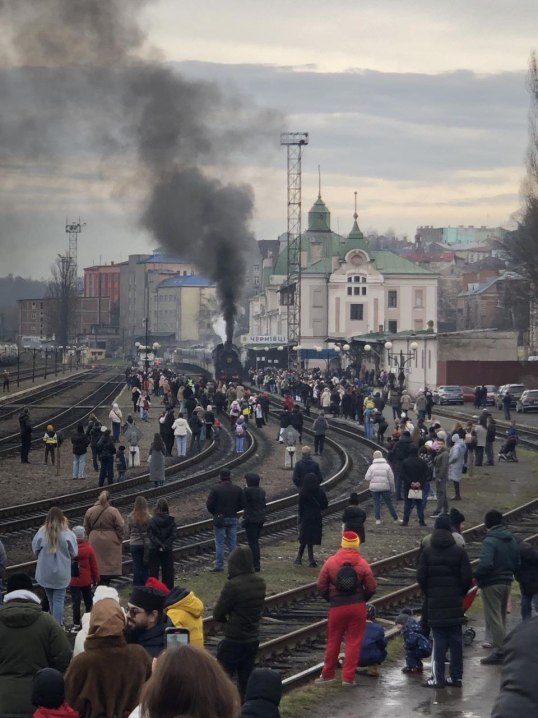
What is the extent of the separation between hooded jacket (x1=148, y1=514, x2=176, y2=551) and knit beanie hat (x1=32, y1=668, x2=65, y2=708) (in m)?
8.93

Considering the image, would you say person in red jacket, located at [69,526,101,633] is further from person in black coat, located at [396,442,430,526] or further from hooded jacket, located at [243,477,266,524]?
person in black coat, located at [396,442,430,526]

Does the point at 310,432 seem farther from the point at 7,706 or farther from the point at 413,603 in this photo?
the point at 7,706

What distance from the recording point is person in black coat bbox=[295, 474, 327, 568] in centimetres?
1886

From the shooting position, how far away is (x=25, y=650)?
7.97m

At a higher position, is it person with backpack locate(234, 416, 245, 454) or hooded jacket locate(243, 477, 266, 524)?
hooded jacket locate(243, 477, 266, 524)

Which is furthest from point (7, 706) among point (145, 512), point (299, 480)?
point (299, 480)

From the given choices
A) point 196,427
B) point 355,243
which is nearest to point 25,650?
point 196,427

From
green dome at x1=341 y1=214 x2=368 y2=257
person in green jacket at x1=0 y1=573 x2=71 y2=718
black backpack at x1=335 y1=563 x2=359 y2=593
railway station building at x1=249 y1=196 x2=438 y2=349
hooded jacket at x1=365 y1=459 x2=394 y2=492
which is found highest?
green dome at x1=341 y1=214 x2=368 y2=257

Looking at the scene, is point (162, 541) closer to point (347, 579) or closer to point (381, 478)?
point (347, 579)

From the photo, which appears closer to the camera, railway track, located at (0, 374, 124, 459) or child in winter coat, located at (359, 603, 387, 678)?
child in winter coat, located at (359, 603, 387, 678)

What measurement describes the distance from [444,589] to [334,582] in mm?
1012

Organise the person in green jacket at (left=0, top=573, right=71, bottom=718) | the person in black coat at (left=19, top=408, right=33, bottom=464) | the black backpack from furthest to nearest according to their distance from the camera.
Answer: the person in black coat at (left=19, top=408, right=33, bottom=464)
the black backpack
the person in green jacket at (left=0, top=573, right=71, bottom=718)

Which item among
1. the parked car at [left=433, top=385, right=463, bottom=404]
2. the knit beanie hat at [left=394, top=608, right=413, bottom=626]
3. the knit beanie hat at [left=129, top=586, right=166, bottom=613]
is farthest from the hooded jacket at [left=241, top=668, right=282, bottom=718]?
the parked car at [left=433, top=385, right=463, bottom=404]

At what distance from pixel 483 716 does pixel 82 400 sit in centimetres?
6267
